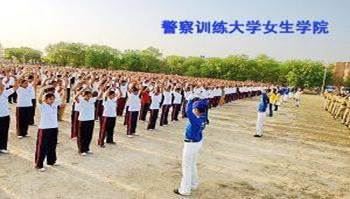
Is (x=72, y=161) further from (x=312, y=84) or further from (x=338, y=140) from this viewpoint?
(x=312, y=84)

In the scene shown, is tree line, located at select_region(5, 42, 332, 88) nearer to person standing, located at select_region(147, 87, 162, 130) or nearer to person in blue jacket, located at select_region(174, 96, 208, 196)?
person standing, located at select_region(147, 87, 162, 130)

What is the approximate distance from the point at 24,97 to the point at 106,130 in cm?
236

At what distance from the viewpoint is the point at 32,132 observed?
39.7 ft

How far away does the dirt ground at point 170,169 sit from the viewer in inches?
304

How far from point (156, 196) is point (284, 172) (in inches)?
162

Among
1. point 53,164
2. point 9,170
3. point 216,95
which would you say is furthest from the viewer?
point 216,95

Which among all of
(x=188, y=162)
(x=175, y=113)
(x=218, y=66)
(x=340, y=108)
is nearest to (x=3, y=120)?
(x=188, y=162)

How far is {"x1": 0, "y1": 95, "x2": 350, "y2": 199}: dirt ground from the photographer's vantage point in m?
7.72

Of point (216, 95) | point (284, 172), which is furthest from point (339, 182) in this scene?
point (216, 95)

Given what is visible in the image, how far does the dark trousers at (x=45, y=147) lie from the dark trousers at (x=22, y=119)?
2.78 m

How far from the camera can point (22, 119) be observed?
11.2 metres

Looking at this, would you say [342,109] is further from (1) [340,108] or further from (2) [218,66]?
(2) [218,66]

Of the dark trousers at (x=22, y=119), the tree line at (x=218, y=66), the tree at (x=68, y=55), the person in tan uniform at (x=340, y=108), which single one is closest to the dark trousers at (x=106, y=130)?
the dark trousers at (x=22, y=119)

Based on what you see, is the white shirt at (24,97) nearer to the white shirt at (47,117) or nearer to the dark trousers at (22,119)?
the dark trousers at (22,119)
